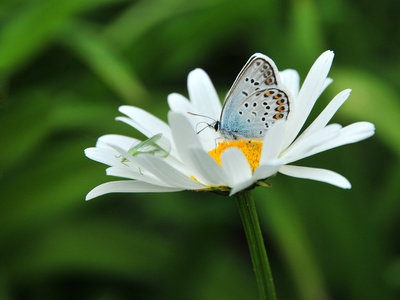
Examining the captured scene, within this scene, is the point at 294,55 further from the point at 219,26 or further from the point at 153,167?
the point at 153,167

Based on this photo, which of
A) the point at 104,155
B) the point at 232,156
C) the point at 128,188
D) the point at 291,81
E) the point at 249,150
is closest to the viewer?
the point at 232,156

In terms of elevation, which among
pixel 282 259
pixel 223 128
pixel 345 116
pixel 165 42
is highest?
pixel 165 42

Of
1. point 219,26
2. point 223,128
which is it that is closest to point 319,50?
point 219,26

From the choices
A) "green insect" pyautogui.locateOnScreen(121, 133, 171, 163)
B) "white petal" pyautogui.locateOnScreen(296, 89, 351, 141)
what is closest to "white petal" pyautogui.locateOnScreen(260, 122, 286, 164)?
"white petal" pyautogui.locateOnScreen(296, 89, 351, 141)

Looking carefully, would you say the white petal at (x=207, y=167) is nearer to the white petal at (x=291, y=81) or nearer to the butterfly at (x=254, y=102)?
the butterfly at (x=254, y=102)

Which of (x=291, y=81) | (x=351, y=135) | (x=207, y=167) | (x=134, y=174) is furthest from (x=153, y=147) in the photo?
(x=291, y=81)

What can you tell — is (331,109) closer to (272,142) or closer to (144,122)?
(272,142)
